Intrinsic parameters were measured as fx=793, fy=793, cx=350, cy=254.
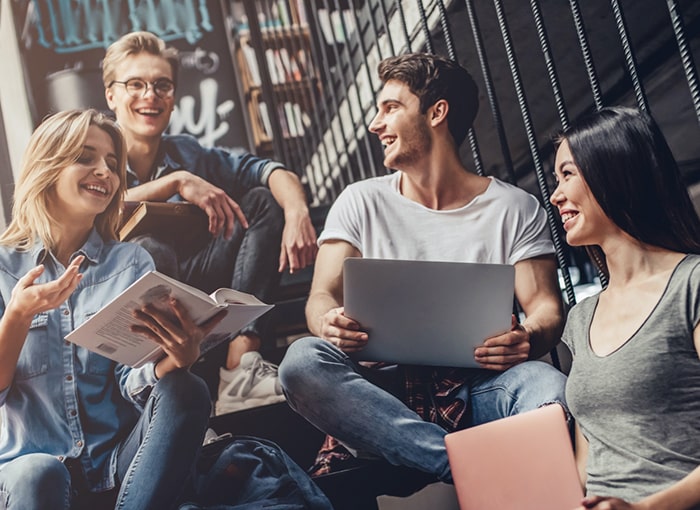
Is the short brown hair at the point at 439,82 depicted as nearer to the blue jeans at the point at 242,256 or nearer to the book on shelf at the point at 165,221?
the blue jeans at the point at 242,256

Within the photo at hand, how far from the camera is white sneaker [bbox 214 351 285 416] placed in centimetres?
192

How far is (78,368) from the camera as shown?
6.03 ft

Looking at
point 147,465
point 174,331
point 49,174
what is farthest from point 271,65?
point 147,465

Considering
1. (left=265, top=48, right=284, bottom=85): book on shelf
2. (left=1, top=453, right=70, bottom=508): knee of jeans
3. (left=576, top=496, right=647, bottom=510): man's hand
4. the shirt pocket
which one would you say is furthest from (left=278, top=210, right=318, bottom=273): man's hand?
(left=576, top=496, right=647, bottom=510): man's hand

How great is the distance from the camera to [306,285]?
202 cm

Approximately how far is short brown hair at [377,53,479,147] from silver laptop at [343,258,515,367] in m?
0.45

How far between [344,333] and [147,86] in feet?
2.89

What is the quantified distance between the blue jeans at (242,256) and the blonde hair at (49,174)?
0.14 m

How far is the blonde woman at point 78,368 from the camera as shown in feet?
5.73

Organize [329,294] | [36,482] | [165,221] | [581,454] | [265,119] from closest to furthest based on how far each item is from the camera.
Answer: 1. [581,454]
2. [36,482]
3. [329,294]
4. [165,221]
5. [265,119]

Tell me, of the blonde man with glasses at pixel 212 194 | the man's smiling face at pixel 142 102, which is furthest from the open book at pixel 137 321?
the man's smiling face at pixel 142 102

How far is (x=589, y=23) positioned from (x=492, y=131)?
1.34 ft

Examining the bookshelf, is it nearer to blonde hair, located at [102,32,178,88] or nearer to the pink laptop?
blonde hair, located at [102,32,178,88]

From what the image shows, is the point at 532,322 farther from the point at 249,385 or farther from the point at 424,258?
the point at 249,385
